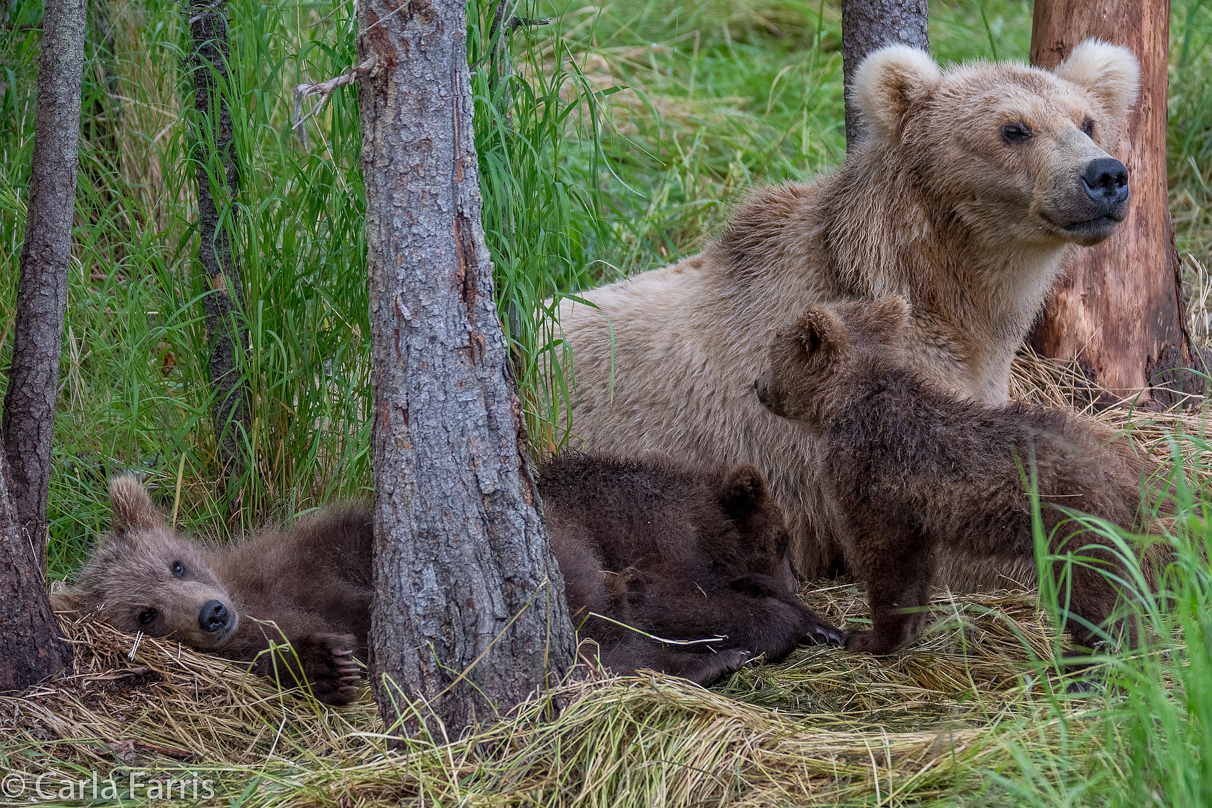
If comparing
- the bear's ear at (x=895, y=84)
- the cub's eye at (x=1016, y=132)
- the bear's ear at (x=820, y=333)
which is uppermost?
the bear's ear at (x=895, y=84)

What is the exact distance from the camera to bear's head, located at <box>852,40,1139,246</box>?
3.55 m

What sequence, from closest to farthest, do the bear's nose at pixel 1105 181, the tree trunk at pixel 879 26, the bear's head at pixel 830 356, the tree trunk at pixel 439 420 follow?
the tree trunk at pixel 439 420 < the bear's head at pixel 830 356 < the bear's nose at pixel 1105 181 < the tree trunk at pixel 879 26

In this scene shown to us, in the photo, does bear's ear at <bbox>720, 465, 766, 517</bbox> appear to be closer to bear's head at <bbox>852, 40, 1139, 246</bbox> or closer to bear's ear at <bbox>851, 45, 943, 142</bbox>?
bear's head at <bbox>852, 40, 1139, 246</bbox>

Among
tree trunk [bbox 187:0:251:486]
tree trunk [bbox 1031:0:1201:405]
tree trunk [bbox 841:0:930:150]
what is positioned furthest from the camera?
tree trunk [bbox 841:0:930:150]

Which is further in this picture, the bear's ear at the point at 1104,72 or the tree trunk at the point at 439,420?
the bear's ear at the point at 1104,72

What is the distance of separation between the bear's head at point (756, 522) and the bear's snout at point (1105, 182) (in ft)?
4.59

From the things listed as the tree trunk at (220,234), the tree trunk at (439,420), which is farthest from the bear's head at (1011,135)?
the tree trunk at (220,234)

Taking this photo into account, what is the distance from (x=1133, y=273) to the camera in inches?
190

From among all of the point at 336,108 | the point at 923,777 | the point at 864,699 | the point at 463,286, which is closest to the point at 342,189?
the point at 336,108

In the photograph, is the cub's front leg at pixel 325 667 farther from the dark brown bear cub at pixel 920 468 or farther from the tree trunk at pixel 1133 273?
the tree trunk at pixel 1133 273

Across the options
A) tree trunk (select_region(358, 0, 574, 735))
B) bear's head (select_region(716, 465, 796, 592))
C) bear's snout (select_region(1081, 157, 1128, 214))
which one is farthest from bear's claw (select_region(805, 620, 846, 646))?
bear's snout (select_region(1081, 157, 1128, 214))

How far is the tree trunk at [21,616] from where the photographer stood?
2.84 metres

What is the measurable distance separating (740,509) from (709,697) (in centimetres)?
119

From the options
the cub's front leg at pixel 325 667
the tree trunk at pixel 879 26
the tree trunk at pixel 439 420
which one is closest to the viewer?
the tree trunk at pixel 439 420
